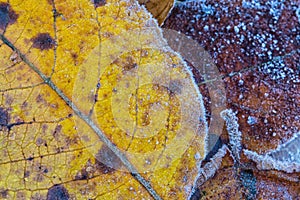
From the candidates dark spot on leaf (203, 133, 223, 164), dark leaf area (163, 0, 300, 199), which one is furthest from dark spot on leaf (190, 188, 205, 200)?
dark spot on leaf (203, 133, 223, 164)

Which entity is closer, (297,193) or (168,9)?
(297,193)

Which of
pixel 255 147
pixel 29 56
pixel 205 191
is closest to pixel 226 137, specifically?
pixel 255 147

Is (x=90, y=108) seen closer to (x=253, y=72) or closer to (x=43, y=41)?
(x=43, y=41)

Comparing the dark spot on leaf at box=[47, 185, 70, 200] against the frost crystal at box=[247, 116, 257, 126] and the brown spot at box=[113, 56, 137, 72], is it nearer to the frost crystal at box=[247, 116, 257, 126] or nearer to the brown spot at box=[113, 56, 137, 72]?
the brown spot at box=[113, 56, 137, 72]

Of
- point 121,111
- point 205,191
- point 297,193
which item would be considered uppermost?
point 121,111

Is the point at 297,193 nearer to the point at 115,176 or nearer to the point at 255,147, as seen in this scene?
the point at 255,147

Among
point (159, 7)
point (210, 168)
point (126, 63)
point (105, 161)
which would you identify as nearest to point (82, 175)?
point (105, 161)

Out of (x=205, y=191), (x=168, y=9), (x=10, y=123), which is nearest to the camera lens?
(x=10, y=123)
